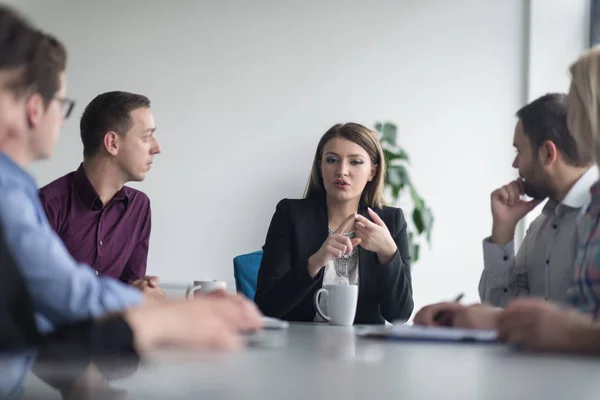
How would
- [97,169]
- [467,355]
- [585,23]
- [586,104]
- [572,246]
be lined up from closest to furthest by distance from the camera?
[467,355]
[586,104]
[572,246]
[97,169]
[585,23]

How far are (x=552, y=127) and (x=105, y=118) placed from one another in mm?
1837

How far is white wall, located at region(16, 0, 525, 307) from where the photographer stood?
5242 millimetres

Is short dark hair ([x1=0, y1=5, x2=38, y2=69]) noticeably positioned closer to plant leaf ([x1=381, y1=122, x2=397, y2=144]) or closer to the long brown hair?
the long brown hair

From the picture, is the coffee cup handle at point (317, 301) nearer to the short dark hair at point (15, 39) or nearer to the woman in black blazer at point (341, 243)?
the woman in black blazer at point (341, 243)

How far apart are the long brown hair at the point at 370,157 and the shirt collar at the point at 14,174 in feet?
6.34

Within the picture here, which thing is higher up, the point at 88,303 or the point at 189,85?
the point at 189,85

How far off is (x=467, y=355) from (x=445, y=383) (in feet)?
1.01

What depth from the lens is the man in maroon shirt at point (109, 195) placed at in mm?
2914

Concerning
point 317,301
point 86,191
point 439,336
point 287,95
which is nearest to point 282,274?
point 317,301

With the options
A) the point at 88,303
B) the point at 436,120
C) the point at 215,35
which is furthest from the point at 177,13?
the point at 88,303

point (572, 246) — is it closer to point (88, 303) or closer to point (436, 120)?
point (88, 303)

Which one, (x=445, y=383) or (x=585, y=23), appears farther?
(x=585, y=23)

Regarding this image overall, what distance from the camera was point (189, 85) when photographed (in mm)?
5289

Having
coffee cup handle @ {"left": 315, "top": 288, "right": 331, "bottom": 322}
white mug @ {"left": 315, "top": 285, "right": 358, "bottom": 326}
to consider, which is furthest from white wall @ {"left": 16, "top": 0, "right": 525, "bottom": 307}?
white mug @ {"left": 315, "top": 285, "right": 358, "bottom": 326}
